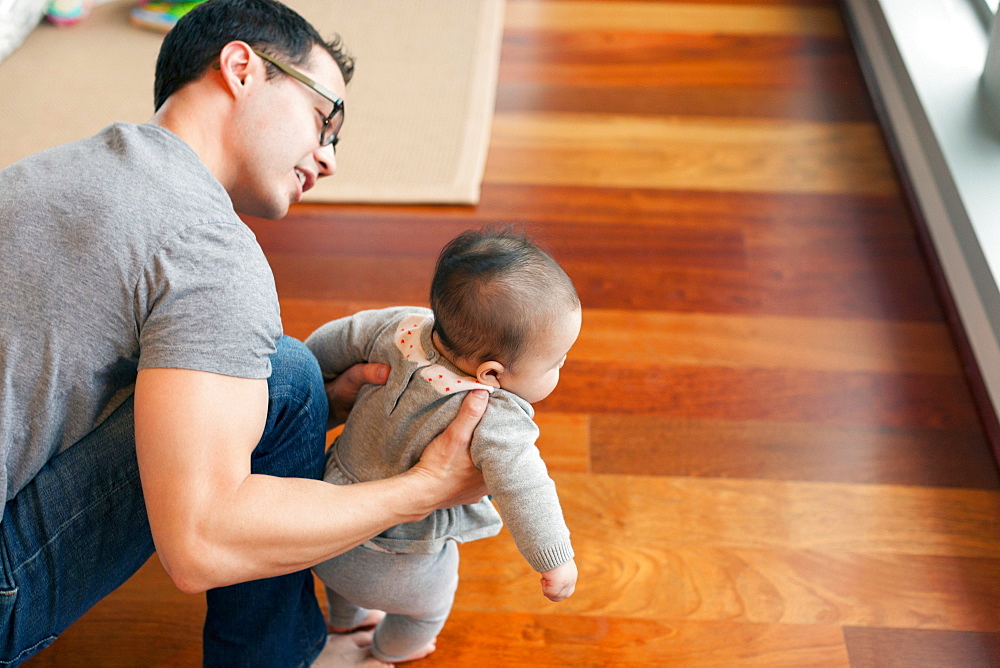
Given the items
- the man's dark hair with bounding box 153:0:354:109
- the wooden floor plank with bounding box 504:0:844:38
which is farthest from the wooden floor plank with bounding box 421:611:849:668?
the wooden floor plank with bounding box 504:0:844:38

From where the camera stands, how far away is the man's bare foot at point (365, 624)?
1.40 m

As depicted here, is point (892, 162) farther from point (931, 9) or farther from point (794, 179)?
point (931, 9)

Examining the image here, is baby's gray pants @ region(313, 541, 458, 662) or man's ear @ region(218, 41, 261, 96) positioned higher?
man's ear @ region(218, 41, 261, 96)

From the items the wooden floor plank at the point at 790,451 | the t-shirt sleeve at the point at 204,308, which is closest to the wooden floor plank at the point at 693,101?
the wooden floor plank at the point at 790,451

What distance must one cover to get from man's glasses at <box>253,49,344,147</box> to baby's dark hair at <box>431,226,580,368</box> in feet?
0.81

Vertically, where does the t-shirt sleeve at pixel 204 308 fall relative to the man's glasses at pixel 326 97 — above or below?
below

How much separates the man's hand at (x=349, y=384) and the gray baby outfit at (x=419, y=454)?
0.01m

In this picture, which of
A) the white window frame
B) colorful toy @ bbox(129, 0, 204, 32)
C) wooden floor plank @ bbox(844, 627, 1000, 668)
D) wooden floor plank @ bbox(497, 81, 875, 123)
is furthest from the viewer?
colorful toy @ bbox(129, 0, 204, 32)

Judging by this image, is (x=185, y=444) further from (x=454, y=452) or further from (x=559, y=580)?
(x=559, y=580)

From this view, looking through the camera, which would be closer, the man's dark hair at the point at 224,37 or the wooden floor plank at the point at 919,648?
the man's dark hair at the point at 224,37

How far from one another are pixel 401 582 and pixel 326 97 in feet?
2.00

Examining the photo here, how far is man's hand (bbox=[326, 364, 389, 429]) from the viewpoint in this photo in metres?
1.10

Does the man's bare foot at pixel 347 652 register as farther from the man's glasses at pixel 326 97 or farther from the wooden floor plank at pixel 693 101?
the wooden floor plank at pixel 693 101

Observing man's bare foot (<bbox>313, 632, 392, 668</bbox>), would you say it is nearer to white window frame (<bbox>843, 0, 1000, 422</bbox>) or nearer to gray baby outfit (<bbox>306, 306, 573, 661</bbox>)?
gray baby outfit (<bbox>306, 306, 573, 661</bbox>)
